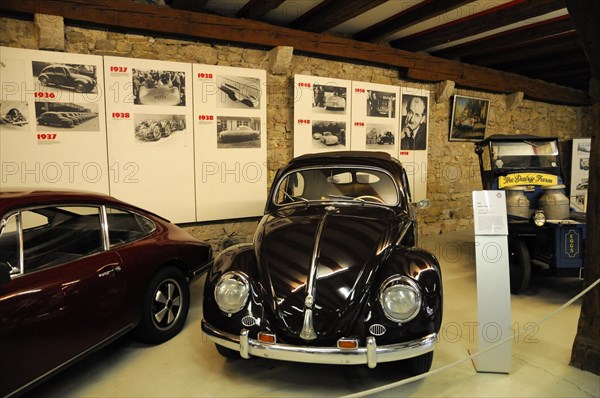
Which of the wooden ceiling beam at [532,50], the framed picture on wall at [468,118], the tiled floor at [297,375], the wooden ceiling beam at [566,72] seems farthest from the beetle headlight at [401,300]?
the wooden ceiling beam at [566,72]

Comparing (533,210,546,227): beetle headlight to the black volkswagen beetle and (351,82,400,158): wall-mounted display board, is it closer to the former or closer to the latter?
the black volkswagen beetle

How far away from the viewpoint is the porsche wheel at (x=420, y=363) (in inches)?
97.6

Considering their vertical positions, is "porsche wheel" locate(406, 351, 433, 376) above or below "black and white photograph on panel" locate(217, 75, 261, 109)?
below

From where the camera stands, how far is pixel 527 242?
4332mm

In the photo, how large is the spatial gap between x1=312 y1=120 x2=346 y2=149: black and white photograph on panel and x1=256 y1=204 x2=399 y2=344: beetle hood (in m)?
3.11

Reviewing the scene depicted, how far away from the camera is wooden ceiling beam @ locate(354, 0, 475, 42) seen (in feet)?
16.0

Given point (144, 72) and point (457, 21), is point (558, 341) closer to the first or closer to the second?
point (457, 21)

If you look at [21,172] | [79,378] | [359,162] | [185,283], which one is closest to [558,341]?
[359,162]

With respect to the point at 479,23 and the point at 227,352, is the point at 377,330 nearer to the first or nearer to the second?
the point at 227,352

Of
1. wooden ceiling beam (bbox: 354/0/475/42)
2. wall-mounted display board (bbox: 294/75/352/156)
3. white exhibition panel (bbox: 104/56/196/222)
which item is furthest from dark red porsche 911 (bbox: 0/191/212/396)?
wooden ceiling beam (bbox: 354/0/475/42)

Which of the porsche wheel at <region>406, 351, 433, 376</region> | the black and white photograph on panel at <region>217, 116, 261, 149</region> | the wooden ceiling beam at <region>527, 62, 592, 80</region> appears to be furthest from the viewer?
the wooden ceiling beam at <region>527, 62, 592, 80</region>

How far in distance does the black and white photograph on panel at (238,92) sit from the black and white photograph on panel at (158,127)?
64cm

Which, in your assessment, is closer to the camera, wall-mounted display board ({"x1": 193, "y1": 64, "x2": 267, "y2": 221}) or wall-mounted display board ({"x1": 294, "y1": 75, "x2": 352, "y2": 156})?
wall-mounted display board ({"x1": 193, "y1": 64, "x2": 267, "y2": 221})

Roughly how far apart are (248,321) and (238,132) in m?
3.55
